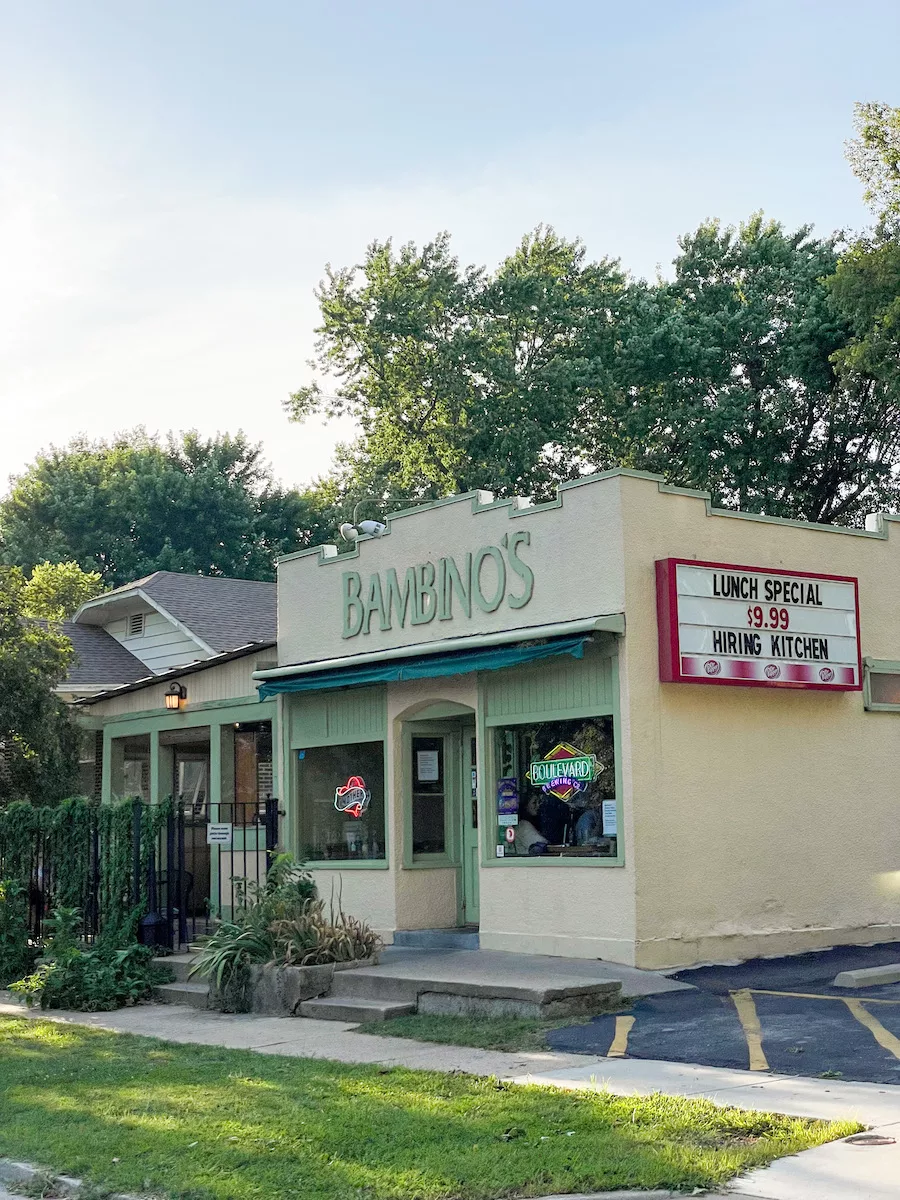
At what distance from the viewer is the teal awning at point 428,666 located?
13641 millimetres

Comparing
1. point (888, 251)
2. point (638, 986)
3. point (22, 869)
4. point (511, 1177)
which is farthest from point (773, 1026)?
point (888, 251)

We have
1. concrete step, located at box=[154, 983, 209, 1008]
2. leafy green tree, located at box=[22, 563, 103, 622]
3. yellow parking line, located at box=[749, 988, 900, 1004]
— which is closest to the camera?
yellow parking line, located at box=[749, 988, 900, 1004]

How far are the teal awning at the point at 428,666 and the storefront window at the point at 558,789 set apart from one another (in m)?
0.87

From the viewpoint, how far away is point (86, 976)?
545 inches

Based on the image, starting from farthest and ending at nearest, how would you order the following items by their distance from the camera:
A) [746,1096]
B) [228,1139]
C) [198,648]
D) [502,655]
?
[198,648] → [502,655] → [746,1096] → [228,1139]

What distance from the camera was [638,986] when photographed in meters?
12.1

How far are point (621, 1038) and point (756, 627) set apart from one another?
210 inches

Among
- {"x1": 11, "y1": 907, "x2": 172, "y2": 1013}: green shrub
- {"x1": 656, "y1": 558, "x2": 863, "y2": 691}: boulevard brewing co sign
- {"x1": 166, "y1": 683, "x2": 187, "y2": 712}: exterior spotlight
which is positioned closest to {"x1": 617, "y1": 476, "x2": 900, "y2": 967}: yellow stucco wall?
{"x1": 656, "y1": 558, "x2": 863, "y2": 691}: boulevard brewing co sign

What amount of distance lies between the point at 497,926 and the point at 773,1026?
4.77 meters

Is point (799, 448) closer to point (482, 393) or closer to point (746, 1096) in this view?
point (482, 393)

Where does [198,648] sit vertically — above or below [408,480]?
below

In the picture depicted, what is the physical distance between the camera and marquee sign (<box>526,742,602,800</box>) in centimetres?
1399

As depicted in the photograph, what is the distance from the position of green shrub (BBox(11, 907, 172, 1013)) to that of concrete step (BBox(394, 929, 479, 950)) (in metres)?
2.72

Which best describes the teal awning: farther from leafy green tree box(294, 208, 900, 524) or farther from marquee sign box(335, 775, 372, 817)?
leafy green tree box(294, 208, 900, 524)
